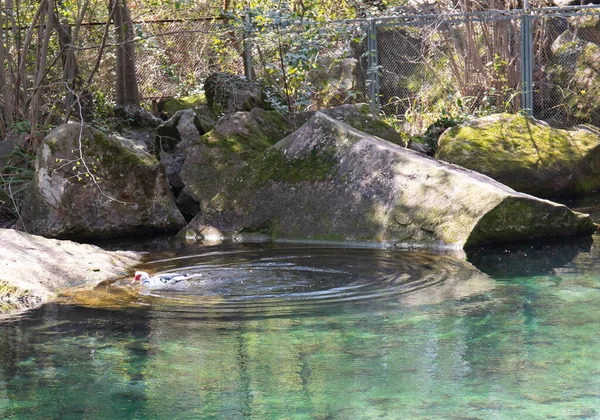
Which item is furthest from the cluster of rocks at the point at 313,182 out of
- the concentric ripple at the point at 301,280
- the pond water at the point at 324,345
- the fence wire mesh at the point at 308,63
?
the fence wire mesh at the point at 308,63

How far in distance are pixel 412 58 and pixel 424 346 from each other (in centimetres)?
1210

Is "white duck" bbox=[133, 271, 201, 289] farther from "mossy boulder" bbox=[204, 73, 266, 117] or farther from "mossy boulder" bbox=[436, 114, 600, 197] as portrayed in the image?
"mossy boulder" bbox=[204, 73, 266, 117]

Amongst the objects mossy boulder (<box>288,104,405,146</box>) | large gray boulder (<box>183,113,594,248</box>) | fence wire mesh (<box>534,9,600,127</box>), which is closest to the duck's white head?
large gray boulder (<box>183,113,594,248</box>)

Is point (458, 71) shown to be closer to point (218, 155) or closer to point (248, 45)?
point (248, 45)

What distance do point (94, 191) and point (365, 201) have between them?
300cm

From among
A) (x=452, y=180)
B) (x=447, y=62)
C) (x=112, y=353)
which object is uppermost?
(x=447, y=62)

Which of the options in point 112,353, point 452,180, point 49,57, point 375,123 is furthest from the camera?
point 49,57

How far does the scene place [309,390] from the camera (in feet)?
12.7

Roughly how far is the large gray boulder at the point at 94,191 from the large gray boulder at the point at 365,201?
0.71 meters

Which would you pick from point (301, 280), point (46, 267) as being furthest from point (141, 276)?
point (301, 280)

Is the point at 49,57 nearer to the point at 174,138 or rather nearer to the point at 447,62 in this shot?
the point at 174,138

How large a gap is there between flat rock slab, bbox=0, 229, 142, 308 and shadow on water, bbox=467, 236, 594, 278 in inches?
117

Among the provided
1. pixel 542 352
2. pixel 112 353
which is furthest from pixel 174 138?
pixel 542 352

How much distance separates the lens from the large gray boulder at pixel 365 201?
771 cm
